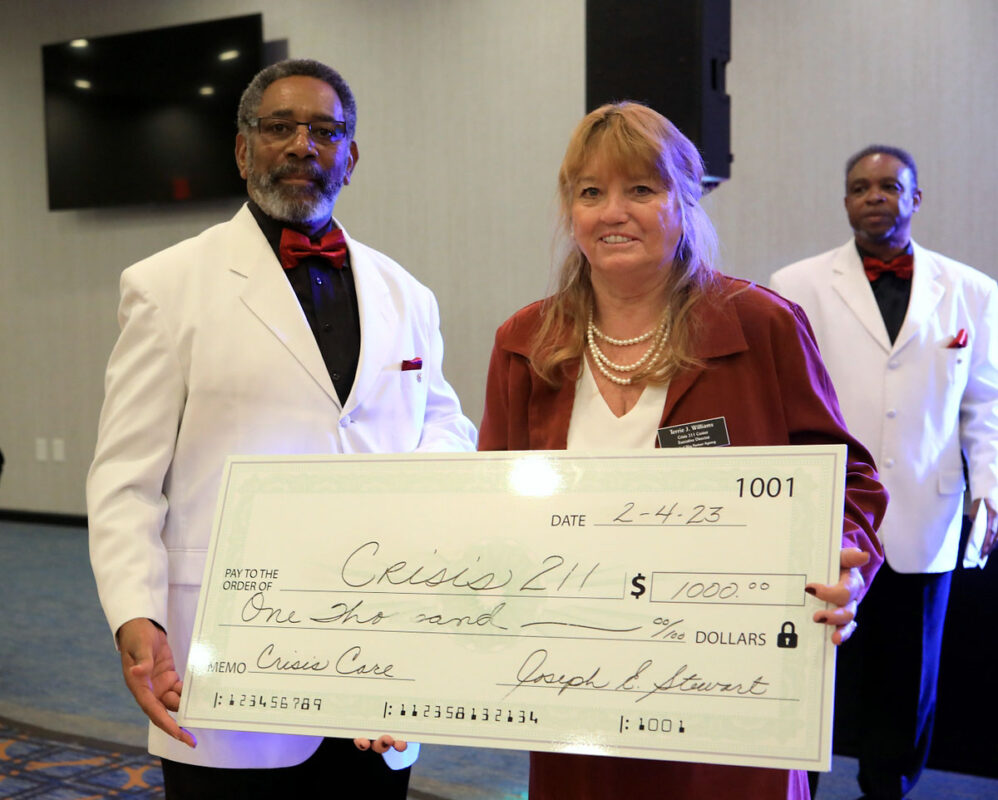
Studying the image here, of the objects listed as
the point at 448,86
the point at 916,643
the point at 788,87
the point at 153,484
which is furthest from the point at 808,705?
the point at 448,86

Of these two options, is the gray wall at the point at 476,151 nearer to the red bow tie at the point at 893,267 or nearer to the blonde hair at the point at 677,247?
the red bow tie at the point at 893,267

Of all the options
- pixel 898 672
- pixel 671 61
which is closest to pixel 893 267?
pixel 671 61

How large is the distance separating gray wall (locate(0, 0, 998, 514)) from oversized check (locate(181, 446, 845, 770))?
14.5 feet

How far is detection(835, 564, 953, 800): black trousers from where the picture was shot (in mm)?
3178

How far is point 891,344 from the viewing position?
3.30 meters

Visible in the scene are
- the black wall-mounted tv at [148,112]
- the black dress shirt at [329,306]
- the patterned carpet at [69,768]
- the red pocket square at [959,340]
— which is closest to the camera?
the black dress shirt at [329,306]

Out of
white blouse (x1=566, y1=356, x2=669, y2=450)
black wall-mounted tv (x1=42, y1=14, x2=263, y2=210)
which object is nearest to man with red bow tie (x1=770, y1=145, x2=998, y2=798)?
white blouse (x1=566, y1=356, x2=669, y2=450)

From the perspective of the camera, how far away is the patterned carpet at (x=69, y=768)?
3.33m

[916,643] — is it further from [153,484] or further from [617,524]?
[153,484]

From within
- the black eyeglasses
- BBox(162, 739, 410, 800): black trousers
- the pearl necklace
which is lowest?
BBox(162, 739, 410, 800): black trousers

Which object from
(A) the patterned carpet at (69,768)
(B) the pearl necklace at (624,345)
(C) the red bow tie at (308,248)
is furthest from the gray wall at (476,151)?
(B) the pearl necklace at (624,345)

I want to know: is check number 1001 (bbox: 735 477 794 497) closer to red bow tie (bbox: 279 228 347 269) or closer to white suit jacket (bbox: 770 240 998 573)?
red bow tie (bbox: 279 228 347 269)

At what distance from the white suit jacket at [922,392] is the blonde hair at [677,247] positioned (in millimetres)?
1774

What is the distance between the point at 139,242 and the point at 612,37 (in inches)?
217
